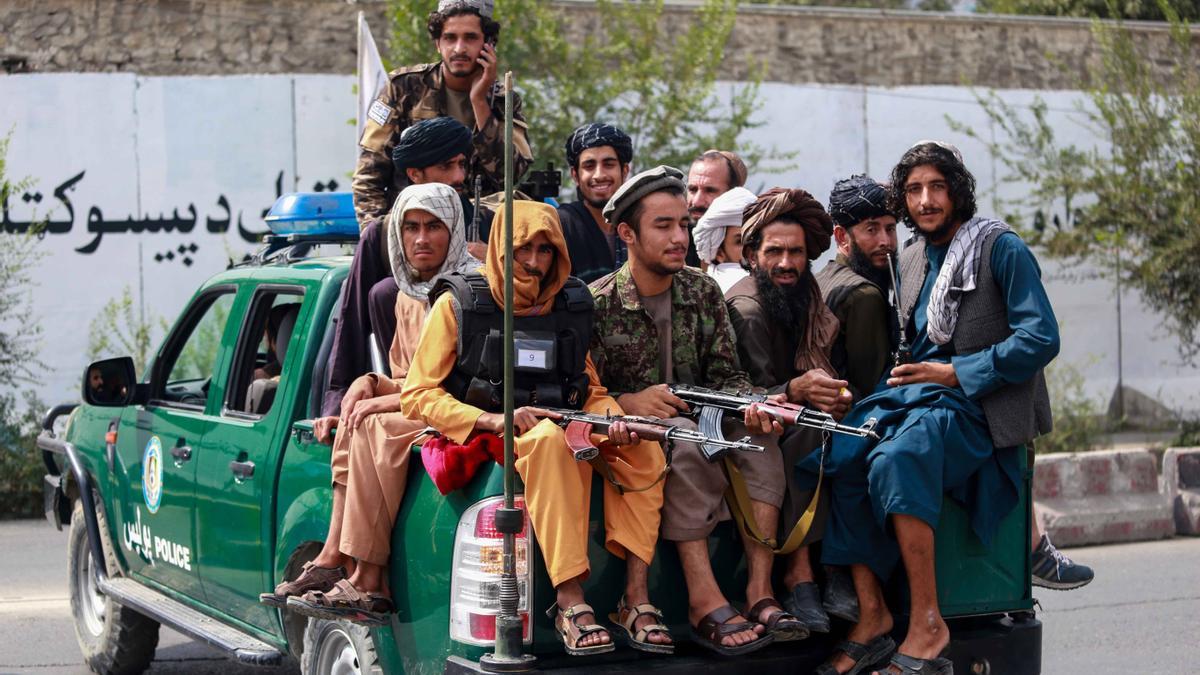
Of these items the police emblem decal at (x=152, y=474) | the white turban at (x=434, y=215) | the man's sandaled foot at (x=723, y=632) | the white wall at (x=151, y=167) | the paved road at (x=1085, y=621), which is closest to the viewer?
the man's sandaled foot at (x=723, y=632)

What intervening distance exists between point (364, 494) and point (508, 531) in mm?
704

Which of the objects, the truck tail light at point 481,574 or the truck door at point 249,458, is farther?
the truck door at point 249,458

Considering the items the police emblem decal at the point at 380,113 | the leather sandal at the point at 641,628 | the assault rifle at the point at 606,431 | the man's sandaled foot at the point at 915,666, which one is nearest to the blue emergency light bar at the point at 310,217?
the police emblem decal at the point at 380,113

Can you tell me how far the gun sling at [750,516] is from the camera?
414 centimetres

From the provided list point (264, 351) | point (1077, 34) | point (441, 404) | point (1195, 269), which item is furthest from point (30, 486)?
point (1077, 34)

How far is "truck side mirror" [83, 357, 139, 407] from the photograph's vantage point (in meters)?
5.88

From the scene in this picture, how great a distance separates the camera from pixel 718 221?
18.9 feet

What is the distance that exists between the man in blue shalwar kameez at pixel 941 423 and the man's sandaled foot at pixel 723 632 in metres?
0.36

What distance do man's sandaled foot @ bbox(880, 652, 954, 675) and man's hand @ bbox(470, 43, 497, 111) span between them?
3.13m

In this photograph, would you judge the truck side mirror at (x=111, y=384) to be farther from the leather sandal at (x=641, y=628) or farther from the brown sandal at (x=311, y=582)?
the leather sandal at (x=641, y=628)

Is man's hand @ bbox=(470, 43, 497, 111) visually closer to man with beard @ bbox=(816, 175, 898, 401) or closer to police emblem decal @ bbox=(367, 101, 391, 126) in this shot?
police emblem decal @ bbox=(367, 101, 391, 126)

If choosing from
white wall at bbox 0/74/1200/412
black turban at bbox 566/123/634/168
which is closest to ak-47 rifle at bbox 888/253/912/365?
black turban at bbox 566/123/634/168

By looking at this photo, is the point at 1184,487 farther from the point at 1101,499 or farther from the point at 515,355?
the point at 515,355

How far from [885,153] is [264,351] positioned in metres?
11.3
